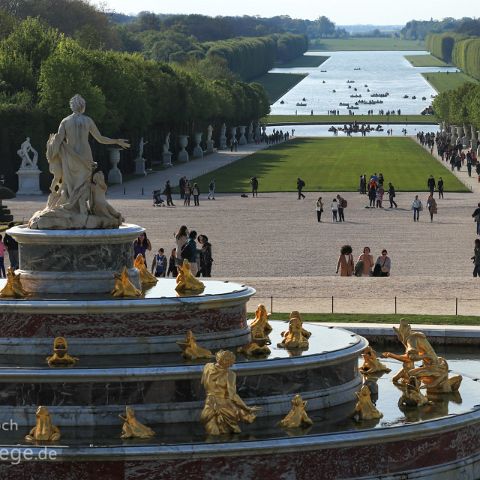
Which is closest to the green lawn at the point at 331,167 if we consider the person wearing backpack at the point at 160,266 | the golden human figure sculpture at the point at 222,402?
the person wearing backpack at the point at 160,266

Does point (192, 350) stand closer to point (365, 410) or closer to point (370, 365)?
→ point (365, 410)

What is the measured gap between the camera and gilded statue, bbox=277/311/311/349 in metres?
22.2

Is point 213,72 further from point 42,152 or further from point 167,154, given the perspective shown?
point 42,152

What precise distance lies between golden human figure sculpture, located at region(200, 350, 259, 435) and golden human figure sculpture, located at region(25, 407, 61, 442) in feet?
5.40

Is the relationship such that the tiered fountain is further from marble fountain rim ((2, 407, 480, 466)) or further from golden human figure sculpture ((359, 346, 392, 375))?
golden human figure sculpture ((359, 346, 392, 375))

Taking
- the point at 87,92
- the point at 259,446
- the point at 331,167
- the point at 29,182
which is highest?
the point at 87,92

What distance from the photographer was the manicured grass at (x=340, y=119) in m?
159

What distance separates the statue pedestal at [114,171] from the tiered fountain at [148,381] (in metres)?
51.6

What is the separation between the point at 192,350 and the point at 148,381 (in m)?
1.09

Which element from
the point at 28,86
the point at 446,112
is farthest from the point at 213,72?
the point at 28,86

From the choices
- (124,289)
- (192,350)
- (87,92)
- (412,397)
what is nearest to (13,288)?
(124,289)

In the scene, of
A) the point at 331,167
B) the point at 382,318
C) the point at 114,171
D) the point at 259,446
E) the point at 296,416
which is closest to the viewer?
the point at 259,446

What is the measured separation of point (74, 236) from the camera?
2234 cm

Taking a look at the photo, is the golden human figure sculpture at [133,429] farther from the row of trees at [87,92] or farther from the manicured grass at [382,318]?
the row of trees at [87,92]
